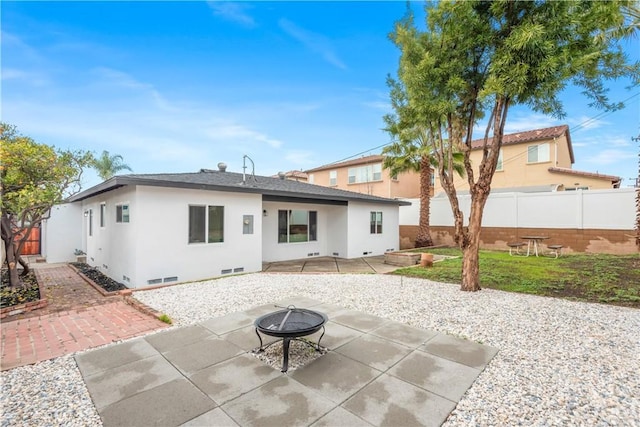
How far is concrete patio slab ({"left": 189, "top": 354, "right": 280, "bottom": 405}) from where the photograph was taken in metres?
3.14

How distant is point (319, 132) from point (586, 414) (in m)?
19.1

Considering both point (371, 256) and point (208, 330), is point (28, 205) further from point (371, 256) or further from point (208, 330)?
point (371, 256)

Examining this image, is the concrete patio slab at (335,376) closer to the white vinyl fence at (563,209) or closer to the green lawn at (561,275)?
the green lawn at (561,275)

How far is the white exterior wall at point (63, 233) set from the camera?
45.2 feet

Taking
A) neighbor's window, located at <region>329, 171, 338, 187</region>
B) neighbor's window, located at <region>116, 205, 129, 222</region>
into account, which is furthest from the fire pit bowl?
neighbor's window, located at <region>329, 171, 338, 187</region>

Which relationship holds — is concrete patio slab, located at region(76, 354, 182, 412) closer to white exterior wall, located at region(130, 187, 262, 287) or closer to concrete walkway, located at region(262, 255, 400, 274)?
white exterior wall, located at region(130, 187, 262, 287)

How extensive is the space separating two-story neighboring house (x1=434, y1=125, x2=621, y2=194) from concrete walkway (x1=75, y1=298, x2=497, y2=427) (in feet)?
67.5

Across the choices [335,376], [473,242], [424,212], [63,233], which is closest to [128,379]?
[335,376]

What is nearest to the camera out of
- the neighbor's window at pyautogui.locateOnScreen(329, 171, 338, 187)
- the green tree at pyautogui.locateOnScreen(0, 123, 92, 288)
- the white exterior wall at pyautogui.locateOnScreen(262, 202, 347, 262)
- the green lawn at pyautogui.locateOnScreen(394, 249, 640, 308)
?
the green tree at pyautogui.locateOnScreen(0, 123, 92, 288)

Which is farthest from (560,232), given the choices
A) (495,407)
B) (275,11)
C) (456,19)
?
(275,11)

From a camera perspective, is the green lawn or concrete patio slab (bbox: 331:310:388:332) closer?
concrete patio slab (bbox: 331:310:388:332)

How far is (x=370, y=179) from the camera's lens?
25.3 metres

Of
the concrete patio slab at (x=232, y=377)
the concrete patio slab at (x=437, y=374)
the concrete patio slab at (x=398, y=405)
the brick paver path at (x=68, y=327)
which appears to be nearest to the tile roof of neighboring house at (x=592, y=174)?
the concrete patio slab at (x=437, y=374)

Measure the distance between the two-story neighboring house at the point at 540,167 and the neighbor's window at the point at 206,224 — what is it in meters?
19.3
